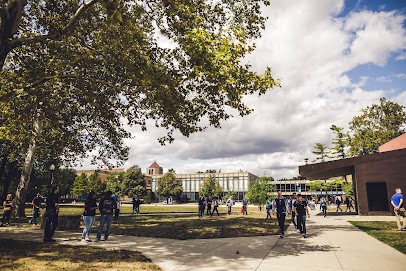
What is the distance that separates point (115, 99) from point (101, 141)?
660 cm

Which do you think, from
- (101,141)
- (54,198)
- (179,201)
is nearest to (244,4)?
(54,198)

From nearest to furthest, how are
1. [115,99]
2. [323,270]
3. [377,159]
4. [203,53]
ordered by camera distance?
[323,270] < [203,53] < [115,99] < [377,159]

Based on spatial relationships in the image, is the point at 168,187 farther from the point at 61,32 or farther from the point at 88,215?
the point at 61,32

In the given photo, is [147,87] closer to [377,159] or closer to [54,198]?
[54,198]

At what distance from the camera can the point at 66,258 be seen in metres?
7.18

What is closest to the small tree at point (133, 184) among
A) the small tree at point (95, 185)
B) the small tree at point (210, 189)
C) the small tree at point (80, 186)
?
the small tree at point (95, 185)

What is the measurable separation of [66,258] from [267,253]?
5.94 m

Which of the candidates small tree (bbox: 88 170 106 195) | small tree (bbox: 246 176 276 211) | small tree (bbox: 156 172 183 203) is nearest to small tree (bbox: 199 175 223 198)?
small tree (bbox: 156 172 183 203)

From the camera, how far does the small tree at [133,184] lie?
81375 mm

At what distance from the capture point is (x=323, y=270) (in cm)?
614

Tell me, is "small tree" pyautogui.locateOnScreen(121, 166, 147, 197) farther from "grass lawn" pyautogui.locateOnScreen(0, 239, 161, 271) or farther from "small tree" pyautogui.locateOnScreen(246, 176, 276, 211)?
"grass lawn" pyautogui.locateOnScreen(0, 239, 161, 271)

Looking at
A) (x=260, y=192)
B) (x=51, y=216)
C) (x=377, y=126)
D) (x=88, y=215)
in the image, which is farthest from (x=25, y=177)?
(x=377, y=126)

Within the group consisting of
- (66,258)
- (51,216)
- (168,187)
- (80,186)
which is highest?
(51,216)

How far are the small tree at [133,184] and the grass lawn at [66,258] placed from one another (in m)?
75.0
